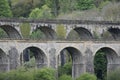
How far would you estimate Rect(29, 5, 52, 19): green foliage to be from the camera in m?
158

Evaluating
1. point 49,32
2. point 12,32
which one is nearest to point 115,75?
point 49,32

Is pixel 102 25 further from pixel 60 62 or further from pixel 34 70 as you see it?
pixel 34 70

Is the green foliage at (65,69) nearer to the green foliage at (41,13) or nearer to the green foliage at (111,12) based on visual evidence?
the green foliage at (111,12)

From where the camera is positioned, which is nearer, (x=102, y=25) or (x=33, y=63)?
(x=33, y=63)

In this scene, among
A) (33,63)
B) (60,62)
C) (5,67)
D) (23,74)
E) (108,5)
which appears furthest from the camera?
(108,5)

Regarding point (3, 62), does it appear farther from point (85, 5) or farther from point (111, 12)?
point (85, 5)

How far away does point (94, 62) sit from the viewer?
127688mm

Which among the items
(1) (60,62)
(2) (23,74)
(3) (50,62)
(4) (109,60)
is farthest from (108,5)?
(2) (23,74)

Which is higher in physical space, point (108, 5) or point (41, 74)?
point (108, 5)

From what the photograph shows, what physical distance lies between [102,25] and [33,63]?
15609 mm

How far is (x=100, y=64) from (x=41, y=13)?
1335 inches

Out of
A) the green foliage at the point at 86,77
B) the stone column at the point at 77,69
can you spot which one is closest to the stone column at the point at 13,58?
the green foliage at the point at 86,77

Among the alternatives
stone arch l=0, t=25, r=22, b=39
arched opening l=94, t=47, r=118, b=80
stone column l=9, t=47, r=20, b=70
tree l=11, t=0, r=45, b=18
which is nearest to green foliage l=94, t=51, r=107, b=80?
arched opening l=94, t=47, r=118, b=80

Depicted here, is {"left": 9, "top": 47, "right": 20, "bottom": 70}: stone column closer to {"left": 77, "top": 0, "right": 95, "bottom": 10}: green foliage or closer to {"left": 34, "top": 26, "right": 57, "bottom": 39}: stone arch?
{"left": 34, "top": 26, "right": 57, "bottom": 39}: stone arch
